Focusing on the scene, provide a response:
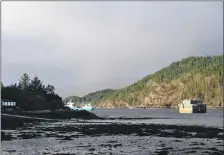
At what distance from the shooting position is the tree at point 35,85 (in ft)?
595

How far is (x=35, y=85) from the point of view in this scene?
185 metres

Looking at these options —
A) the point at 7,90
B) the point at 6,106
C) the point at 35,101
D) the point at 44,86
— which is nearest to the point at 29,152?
the point at 6,106

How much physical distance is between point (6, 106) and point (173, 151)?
89631 mm

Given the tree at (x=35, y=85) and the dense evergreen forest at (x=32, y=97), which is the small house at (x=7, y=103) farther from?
the tree at (x=35, y=85)

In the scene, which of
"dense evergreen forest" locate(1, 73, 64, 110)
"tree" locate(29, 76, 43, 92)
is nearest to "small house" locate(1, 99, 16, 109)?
"dense evergreen forest" locate(1, 73, 64, 110)

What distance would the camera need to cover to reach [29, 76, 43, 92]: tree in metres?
181

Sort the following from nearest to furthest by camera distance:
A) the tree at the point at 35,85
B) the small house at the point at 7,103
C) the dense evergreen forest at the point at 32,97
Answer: the small house at the point at 7,103
the dense evergreen forest at the point at 32,97
the tree at the point at 35,85

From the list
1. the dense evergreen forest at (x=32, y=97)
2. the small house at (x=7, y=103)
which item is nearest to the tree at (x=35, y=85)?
the dense evergreen forest at (x=32, y=97)

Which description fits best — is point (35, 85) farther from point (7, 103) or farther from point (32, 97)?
point (7, 103)

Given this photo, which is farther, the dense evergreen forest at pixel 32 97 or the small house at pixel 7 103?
the dense evergreen forest at pixel 32 97

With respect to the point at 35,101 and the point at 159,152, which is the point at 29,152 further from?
the point at 35,101

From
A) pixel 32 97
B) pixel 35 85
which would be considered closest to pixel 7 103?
pixel 32 97

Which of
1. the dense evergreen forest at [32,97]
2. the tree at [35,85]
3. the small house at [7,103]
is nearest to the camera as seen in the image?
the small house at [7,103]

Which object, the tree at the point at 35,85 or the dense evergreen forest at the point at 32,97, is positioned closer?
the dense evergreen forest at the point at 32,97
